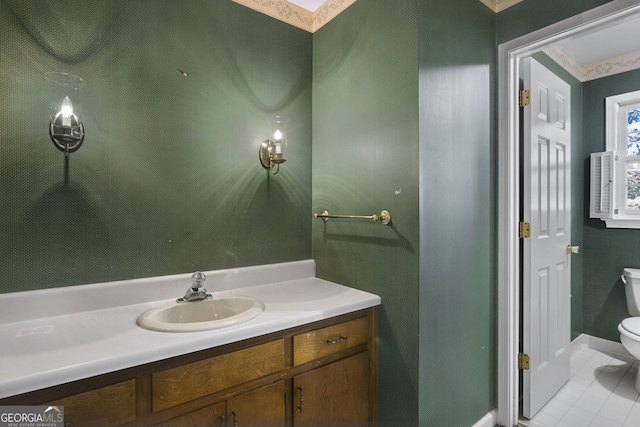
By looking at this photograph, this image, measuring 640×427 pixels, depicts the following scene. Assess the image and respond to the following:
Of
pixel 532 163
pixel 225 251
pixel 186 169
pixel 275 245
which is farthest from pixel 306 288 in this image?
pixel 532 163

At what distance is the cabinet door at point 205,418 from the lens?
99 cm

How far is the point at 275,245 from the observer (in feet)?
5.93

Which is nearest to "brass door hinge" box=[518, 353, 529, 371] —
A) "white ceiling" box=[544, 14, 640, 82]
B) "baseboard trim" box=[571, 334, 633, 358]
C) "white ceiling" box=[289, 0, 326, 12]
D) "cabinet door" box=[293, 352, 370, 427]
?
"cabinet door" box=[293, 352, 370, 427]

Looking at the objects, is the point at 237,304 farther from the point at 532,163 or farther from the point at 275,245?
the point at 532,163

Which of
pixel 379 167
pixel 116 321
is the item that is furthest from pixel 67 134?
→ pixel 379 167

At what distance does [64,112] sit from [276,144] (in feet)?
2.85

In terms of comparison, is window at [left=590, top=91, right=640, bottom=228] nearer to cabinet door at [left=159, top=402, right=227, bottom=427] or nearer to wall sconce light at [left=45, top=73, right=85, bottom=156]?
cabinet door at [left=159, top=402, right=227, bottom=427]

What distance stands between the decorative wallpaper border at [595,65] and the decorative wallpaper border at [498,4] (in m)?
0.90

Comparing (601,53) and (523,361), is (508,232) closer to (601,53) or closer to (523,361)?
(523,361)

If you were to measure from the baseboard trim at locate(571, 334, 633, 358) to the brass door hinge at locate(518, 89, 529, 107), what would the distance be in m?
2.16

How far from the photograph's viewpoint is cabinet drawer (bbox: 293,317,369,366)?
126cm

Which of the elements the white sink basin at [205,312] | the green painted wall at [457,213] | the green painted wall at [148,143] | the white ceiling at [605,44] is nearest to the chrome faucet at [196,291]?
the white sink basin at [205,312]

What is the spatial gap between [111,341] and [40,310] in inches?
17.7

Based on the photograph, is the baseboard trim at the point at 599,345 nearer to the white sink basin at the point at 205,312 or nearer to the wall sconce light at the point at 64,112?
the white sink basin at the point at 205,312
